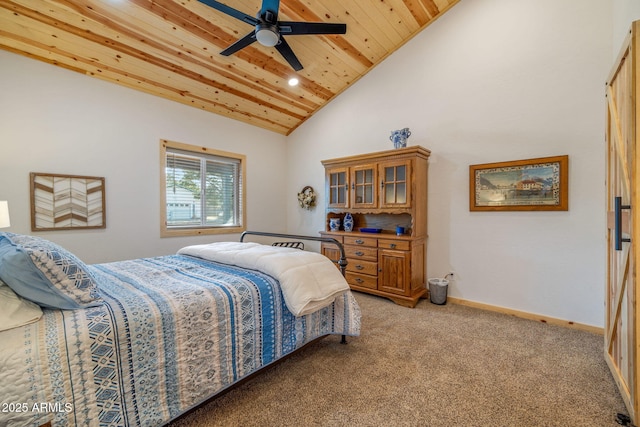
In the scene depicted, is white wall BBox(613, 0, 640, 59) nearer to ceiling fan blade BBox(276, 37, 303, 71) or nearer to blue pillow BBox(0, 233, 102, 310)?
ceiling fan blade BBox(276, 37, 303, 71)

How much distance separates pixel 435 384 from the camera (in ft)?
5.90

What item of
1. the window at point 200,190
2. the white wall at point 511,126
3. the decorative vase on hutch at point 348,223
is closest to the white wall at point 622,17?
the white wall at point 511,126

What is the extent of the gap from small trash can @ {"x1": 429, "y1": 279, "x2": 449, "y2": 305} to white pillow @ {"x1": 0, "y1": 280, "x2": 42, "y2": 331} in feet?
11.2

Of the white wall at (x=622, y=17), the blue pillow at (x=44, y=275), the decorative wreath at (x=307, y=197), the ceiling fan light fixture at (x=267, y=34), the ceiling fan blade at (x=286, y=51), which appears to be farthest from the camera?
the decorative wreath at (x=307, y=197)

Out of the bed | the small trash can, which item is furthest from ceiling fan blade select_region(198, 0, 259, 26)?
the small trash can

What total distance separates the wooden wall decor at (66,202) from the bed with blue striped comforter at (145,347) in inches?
62.9

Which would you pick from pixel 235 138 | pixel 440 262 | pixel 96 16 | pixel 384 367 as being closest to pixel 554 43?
pixel 440 262

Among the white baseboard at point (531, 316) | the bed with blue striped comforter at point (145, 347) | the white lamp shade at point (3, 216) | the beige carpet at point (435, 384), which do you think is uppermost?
the white lamp shade at point (3, 216)

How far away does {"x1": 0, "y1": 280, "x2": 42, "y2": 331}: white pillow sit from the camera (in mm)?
1033

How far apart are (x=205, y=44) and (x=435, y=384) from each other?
3.94 meters

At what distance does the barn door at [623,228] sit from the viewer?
1.41 metres

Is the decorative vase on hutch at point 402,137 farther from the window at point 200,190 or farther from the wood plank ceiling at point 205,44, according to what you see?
the window at point 200,190

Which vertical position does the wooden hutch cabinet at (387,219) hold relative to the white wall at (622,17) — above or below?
below

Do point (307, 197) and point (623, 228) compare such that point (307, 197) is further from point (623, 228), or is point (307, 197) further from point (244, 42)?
point (623, 228)
